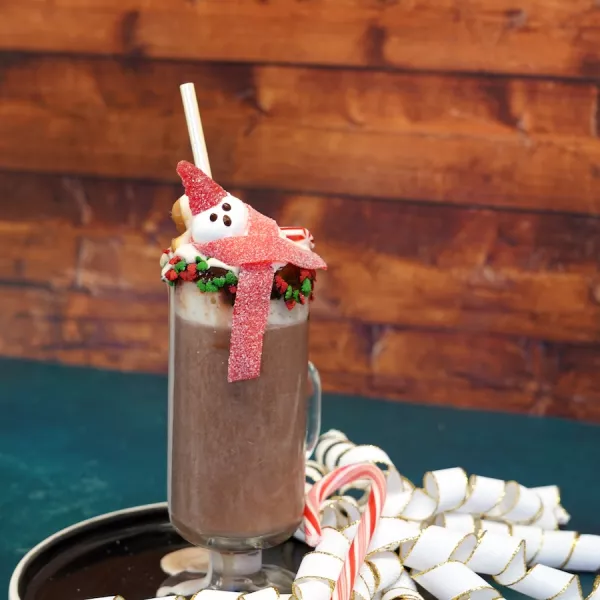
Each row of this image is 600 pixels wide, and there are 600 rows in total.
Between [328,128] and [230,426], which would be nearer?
[230,426]

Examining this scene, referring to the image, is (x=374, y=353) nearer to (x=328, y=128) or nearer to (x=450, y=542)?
(x=328, y=128)

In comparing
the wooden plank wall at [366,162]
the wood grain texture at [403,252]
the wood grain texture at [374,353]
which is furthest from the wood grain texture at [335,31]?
the wood grain texture at [374,353]

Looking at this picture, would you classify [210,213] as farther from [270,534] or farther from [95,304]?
[95,304]

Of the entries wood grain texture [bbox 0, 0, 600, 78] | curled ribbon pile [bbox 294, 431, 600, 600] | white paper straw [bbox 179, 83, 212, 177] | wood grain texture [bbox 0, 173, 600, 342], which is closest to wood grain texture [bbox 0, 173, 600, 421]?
wood grain texture [bbox 0, 173, 600, 342]

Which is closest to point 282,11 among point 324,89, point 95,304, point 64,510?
point 324,89

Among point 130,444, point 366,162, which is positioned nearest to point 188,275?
point 130,444

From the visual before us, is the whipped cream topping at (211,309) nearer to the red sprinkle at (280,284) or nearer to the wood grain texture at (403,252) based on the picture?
the red sprinkle at (280,284)
